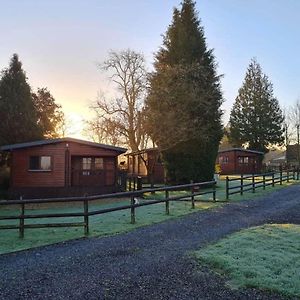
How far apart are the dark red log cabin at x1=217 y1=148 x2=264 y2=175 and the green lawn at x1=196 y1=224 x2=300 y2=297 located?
4221cm

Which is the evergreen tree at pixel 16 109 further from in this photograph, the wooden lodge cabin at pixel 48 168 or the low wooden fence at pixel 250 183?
the low wooden fence at pixel 250 183

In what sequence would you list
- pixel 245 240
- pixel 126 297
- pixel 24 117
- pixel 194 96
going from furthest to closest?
pixel 24 117, pixel 194 96, pixel 245 240, pixel 126 297

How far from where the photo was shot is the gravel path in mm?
5543

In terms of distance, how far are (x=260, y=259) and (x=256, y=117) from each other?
51.5 meters

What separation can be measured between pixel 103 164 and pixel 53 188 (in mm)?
3764

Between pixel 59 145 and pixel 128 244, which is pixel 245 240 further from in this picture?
pixel 59 145

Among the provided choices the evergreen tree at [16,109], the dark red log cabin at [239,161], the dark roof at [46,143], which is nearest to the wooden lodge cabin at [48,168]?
the dark roof at [46,143]

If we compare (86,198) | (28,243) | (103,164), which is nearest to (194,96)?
(103,164)

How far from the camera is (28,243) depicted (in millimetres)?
9617

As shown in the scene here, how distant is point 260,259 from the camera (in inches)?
284

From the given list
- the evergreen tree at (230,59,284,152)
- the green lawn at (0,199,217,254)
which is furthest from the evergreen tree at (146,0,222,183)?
the evergreen tree at (230,59,284,152)

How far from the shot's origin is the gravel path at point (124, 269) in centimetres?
554

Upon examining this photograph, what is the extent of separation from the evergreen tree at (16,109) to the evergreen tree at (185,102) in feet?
37.7

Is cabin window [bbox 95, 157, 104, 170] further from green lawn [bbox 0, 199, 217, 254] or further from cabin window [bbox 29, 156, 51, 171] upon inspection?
green lawn [bbox 0, 199, 217, 254]
